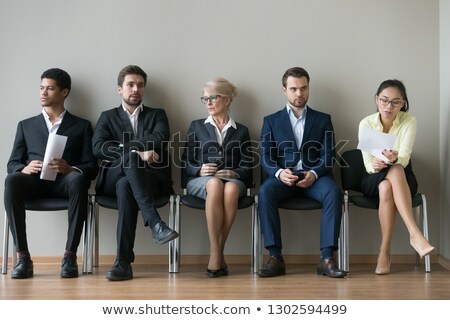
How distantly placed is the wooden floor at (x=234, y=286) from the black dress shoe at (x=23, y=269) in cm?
5

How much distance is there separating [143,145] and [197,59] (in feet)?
2.93

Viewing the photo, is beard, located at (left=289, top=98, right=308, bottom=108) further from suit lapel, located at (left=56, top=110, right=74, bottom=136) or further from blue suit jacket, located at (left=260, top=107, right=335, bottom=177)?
suit lapel, located at (left=56, top=110, right=74, bottom=136)

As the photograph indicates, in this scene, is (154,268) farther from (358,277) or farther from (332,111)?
(332,111)

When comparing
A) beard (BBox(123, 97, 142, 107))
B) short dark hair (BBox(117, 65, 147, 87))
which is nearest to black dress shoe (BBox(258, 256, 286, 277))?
beard (BBox(123, 97, 142, 107))

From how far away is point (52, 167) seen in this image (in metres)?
4.03

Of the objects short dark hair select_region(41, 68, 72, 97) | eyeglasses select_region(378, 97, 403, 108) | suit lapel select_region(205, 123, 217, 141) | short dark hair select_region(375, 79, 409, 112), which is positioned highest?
short dark hair select_region(41, 68, 72, 97)

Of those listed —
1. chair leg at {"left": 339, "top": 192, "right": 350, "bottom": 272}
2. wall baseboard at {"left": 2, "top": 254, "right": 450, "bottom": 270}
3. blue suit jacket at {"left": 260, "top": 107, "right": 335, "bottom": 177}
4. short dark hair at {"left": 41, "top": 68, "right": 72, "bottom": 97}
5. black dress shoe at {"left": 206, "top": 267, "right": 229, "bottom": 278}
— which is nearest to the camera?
black dress shoe at {"left": 206, "top": 267, "right": 229, "bottom": 278}

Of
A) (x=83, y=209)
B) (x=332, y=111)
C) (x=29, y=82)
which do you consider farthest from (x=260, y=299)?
(x=29, y=82)

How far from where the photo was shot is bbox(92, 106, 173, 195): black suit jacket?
418 cm

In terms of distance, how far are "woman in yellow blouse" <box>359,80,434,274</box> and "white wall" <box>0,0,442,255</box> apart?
16.2 inches

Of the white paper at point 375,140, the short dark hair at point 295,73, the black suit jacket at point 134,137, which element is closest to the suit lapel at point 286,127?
the short dark hair at point 295,73

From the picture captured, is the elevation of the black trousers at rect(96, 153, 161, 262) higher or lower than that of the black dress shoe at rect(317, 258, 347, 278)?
higher

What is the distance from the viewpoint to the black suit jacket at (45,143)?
4316mm

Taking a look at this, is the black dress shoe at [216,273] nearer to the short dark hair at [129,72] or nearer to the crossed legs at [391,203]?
the crossed legs at [391,203]
